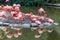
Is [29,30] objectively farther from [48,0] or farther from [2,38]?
[48,0]

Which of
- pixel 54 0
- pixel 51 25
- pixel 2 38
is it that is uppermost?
pixel 2 38

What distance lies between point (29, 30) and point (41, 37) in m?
0.94

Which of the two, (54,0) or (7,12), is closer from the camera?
(7,12)

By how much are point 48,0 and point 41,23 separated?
9928mm

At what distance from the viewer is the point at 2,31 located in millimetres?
7477

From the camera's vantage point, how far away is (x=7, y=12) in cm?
892

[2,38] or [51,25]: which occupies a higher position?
[2,38]

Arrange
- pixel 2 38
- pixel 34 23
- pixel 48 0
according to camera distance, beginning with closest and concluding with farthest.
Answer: pixel 2 38, pixel 34 23, pixel 48 0

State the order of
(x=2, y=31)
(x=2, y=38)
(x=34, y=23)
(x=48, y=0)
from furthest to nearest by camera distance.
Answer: (x=48, y=0) → (x=34, y=23) → (x=2, y=31) → (x=2, y=38)

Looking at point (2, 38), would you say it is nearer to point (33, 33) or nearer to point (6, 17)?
point (33, 33)

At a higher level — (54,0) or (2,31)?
(2,31)

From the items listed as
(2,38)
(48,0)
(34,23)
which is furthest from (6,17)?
(48,0)

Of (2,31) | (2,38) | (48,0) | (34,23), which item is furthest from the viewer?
(48,0)

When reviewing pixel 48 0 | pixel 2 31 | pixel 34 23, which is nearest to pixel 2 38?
pixel 2 31
